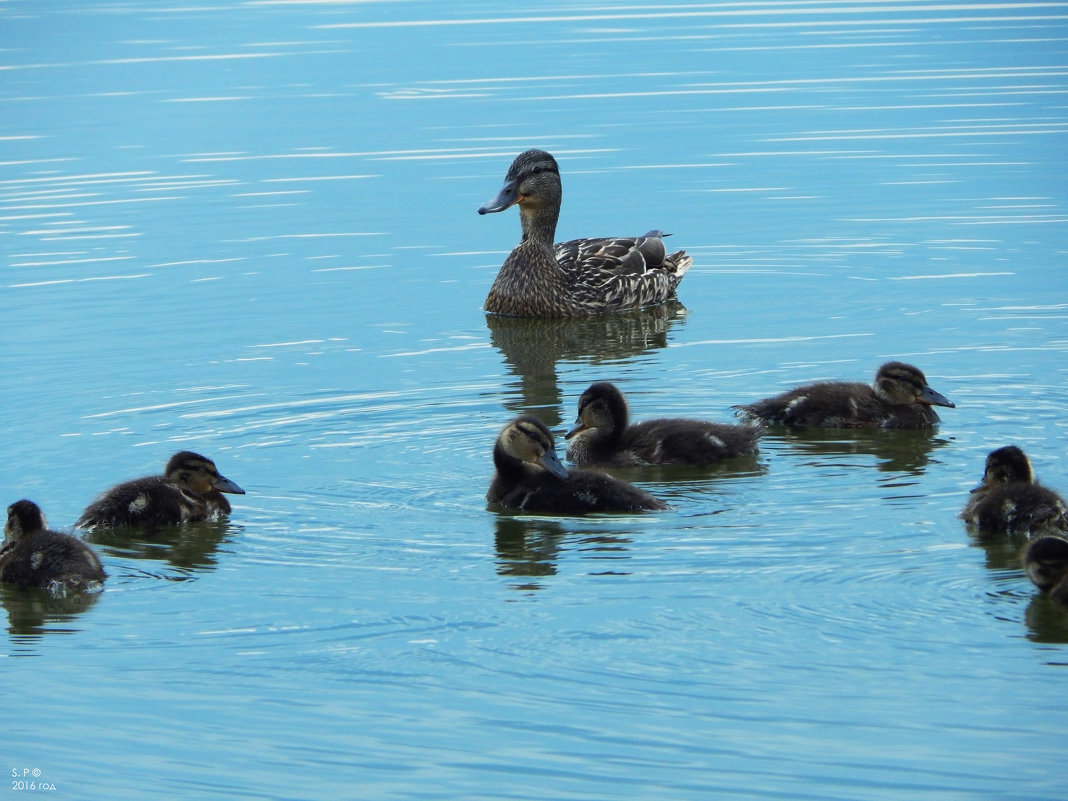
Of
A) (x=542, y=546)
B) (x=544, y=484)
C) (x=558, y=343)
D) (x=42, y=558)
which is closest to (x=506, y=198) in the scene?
(x=558, y=343)

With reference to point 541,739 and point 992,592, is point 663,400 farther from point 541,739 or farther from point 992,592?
point 541,739

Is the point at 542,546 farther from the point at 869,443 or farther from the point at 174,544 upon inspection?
the point at 869,443

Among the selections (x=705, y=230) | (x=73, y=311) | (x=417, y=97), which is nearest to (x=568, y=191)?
(x=705, y=230)

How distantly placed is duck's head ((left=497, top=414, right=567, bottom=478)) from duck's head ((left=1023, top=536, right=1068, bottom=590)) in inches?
84.6

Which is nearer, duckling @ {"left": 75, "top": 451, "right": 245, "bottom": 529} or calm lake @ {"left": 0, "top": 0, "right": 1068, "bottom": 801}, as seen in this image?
calm lake @ {"left": 0, "top": 0, "right": 1068, "bottom": 801}

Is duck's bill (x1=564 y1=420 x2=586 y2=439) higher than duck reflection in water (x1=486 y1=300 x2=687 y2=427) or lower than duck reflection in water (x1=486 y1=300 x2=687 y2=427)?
lower

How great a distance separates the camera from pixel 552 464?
310 inches

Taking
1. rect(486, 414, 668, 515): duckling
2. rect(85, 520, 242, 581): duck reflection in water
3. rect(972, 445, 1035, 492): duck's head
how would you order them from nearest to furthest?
rect(85, 520, 242, 581): duck reflection in water, rect(972, 445, 1035, 492): duck's head, rect(486, 414, 668, 515): duckling

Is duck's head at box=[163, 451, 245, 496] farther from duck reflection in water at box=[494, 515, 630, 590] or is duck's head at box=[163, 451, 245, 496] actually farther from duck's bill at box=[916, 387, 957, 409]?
duck's bill at box=[916, 387, 957, 409]

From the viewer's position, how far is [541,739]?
541 centimetres

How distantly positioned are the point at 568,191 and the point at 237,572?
10.6 metres

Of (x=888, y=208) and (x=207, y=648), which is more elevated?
(x=888, y=208)

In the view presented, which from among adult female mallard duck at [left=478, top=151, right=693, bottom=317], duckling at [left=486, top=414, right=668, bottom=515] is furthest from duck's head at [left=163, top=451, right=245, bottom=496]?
adult female mallard duck at [left=478, top=151, right=693, bottom=317]

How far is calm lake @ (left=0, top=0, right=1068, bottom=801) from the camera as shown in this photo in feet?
17.9
